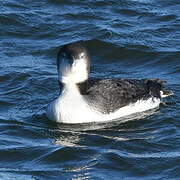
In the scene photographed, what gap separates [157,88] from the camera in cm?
1703

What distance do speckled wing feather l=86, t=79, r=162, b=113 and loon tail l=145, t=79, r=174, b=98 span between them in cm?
16

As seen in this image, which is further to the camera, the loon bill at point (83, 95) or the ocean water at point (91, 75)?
the loon bill at point (83, 95)

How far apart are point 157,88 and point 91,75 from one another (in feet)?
6.48

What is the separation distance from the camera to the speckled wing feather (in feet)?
51.8

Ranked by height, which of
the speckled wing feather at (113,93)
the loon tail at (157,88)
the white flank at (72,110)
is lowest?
the white flank at (72,110)

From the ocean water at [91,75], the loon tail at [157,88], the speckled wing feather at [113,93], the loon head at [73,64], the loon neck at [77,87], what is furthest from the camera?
the loon tail at [157,88]

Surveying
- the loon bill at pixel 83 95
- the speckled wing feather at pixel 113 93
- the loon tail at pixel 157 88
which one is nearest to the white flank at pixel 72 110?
the loon bill at pixel 83 95

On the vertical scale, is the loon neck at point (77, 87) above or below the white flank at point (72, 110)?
above

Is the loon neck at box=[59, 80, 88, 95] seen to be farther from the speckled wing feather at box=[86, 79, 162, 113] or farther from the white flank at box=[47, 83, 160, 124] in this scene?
the speckled wing feather at box=[86, 79, 162, 113]

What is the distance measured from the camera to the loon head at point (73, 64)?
50.7 feet

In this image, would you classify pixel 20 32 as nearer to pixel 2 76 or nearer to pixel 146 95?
pixel 2 76

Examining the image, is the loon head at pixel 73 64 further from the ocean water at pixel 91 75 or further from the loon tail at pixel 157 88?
the loon tail at pixel 157 88

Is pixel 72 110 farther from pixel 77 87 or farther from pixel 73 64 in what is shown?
pixel 73 64

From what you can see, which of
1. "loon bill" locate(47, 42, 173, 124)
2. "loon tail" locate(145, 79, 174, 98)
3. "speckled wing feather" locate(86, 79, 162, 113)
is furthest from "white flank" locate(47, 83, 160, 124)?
"loon tail" locate(145, 79, 174, 98)
